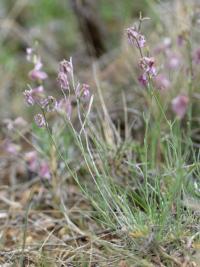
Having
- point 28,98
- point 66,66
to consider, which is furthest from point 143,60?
point 28,98

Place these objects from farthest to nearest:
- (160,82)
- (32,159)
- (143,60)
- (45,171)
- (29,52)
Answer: (32,159) < (45,171) < (29,52) < (160,82) < (143,60)

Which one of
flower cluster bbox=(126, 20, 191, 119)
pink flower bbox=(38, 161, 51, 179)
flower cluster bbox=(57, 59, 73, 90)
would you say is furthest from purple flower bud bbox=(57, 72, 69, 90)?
pink flower bbox=(38, 161, 51, 179)

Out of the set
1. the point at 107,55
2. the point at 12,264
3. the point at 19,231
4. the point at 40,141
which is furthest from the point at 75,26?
the point at 12,264

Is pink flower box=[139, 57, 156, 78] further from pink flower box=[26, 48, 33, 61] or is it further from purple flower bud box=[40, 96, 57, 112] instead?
pink flower box=[26, 48, 33, 61]

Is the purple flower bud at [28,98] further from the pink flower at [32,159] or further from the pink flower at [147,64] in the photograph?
A: the pink flower at [32,159]

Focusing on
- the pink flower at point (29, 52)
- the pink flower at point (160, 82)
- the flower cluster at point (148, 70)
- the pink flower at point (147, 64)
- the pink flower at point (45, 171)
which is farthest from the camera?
the pink flower at point (45, 171)

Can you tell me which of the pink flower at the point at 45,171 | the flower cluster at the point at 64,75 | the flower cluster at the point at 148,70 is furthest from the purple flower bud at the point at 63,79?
the pink flower at the point at 45,171

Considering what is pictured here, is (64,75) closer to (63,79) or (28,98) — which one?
(63,79)

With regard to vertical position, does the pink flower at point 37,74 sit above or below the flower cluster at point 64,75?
below

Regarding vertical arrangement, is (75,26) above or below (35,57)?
below

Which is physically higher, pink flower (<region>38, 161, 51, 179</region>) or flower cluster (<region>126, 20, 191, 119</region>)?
flower cluster (<region>126, 20, 191, 119</region>)

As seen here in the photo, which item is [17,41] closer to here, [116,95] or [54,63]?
[54,63]
